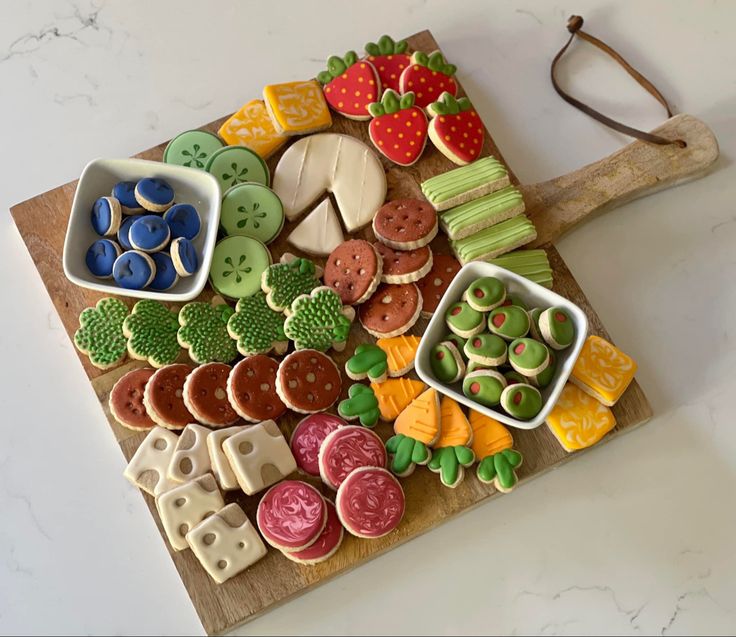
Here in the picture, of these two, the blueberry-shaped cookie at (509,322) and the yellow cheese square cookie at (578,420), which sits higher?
the blueberry-shaped cookie at (509,322)

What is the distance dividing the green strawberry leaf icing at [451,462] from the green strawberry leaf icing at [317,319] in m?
0.21

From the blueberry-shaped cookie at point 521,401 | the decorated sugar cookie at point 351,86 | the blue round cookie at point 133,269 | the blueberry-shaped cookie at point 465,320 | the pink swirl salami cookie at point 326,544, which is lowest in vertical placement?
the pink swirl salami cookie at point 326,544

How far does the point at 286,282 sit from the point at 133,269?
0.67ft

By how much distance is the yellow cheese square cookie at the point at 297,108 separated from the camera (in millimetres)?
1216

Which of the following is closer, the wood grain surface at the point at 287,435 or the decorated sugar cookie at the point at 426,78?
the wood grain surface at the point at 287,435

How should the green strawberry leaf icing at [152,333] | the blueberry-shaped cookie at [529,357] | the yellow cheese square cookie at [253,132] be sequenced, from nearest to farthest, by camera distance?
the blueberry-shaped cookie at [529,357] < the green strawberry leaf icing at [152,333] < the yellow cheese square cookie at [253,132]

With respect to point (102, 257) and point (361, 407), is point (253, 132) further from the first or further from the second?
point (361, 407)

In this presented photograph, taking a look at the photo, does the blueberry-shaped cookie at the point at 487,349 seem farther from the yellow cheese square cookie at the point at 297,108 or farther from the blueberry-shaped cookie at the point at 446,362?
the yellow cheese square cookie at the point at 297,108

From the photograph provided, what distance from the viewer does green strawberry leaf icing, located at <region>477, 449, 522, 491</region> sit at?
3.53ft

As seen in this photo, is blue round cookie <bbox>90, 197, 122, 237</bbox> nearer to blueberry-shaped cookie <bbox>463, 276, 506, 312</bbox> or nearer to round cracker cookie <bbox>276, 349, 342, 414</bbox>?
round cracker cookie <bbox>276, 349, 342, 414</bbox>

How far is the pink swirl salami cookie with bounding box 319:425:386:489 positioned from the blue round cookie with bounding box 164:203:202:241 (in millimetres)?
344

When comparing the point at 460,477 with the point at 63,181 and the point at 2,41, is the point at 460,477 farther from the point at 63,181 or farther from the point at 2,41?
the point at 2,41

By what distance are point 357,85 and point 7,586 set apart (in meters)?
0.89

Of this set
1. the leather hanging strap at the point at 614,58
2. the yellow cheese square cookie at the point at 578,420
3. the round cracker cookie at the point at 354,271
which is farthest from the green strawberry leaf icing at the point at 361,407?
the leather hanging strap at the point at 614,58
